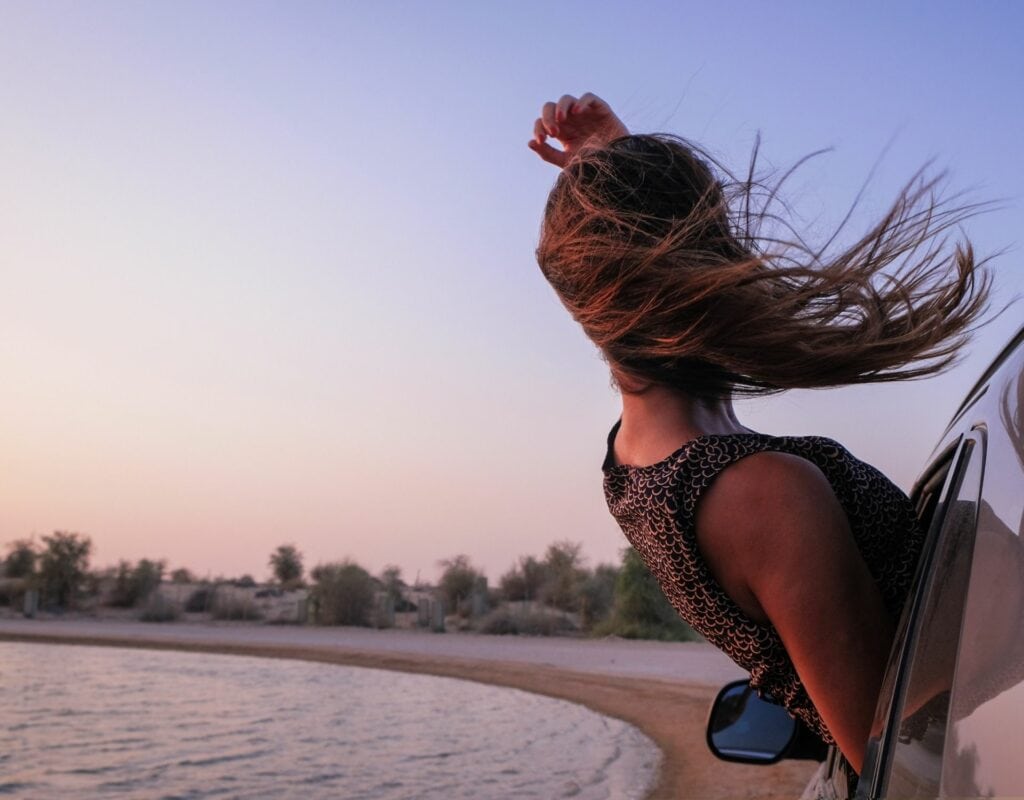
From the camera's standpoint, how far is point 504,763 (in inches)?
412

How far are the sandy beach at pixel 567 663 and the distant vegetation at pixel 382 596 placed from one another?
1523 millimetres

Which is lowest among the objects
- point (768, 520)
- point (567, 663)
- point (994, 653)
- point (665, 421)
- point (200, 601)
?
point (994, 653)

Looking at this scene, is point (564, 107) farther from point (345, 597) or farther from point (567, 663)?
point (345, 597)

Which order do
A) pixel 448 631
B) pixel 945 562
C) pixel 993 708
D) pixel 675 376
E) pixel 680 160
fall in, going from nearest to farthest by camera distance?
1. pixel 993 708
2. pixel 945 562
3. pixel 675 376
4. pixel 680 160
5. pixel 448 631

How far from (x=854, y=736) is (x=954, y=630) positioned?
30cm

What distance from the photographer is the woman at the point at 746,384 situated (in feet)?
4.49

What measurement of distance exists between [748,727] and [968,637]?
4.51 ft

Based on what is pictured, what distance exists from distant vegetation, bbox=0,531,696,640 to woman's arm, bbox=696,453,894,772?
25810mm

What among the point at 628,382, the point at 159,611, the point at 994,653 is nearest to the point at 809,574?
the point at 994,653

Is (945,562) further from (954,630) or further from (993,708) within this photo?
(993,708)

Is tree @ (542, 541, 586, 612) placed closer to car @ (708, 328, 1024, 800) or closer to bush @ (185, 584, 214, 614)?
bush @ (185, 584, 214, 614)

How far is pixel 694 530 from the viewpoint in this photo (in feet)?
4.81

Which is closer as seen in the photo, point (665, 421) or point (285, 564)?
point (665, 421)

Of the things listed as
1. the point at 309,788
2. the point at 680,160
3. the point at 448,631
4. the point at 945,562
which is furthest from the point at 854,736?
the point at 448,631
